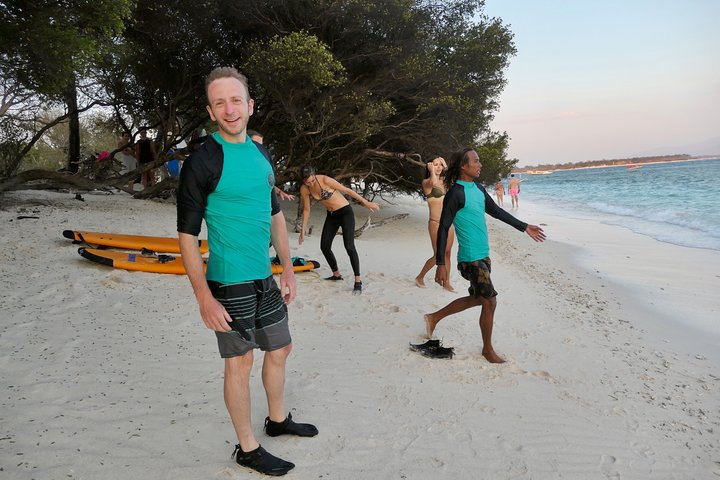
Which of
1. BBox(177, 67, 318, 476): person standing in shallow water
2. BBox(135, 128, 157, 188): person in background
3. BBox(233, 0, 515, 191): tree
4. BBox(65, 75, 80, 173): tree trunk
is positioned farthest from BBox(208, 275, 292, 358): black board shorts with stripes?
BBox(65, 75, 80, 173): tree trunk

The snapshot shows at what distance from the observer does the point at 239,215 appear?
225 cm

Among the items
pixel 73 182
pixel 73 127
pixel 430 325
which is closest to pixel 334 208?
pixel 430 325

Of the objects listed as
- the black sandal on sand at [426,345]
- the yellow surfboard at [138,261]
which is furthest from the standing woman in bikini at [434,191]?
the black sandal on sand at [426,345]

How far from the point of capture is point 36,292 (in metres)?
5.16

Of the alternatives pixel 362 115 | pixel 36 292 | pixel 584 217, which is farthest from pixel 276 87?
pixel 584 217

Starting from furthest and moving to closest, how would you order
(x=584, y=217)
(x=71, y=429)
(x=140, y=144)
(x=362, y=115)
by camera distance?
(x=584, y=217) → (x=140, y=144) → (x=362, y=115) → (x=71, y=429)

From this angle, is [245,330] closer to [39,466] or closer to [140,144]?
[39,466]

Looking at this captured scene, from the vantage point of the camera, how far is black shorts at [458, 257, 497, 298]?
402 centimetres

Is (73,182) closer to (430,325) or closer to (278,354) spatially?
(430,325)

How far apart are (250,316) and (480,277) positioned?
2.36 metres

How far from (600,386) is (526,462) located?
59.9 inches

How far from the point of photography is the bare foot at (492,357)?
4.17m

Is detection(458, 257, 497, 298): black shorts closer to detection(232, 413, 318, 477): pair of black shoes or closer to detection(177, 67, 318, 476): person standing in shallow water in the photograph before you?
detection(177, 67, 318, 476): person standing in shallow water

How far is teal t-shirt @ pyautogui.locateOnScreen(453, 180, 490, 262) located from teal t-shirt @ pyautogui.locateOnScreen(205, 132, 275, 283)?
2.24 meters
